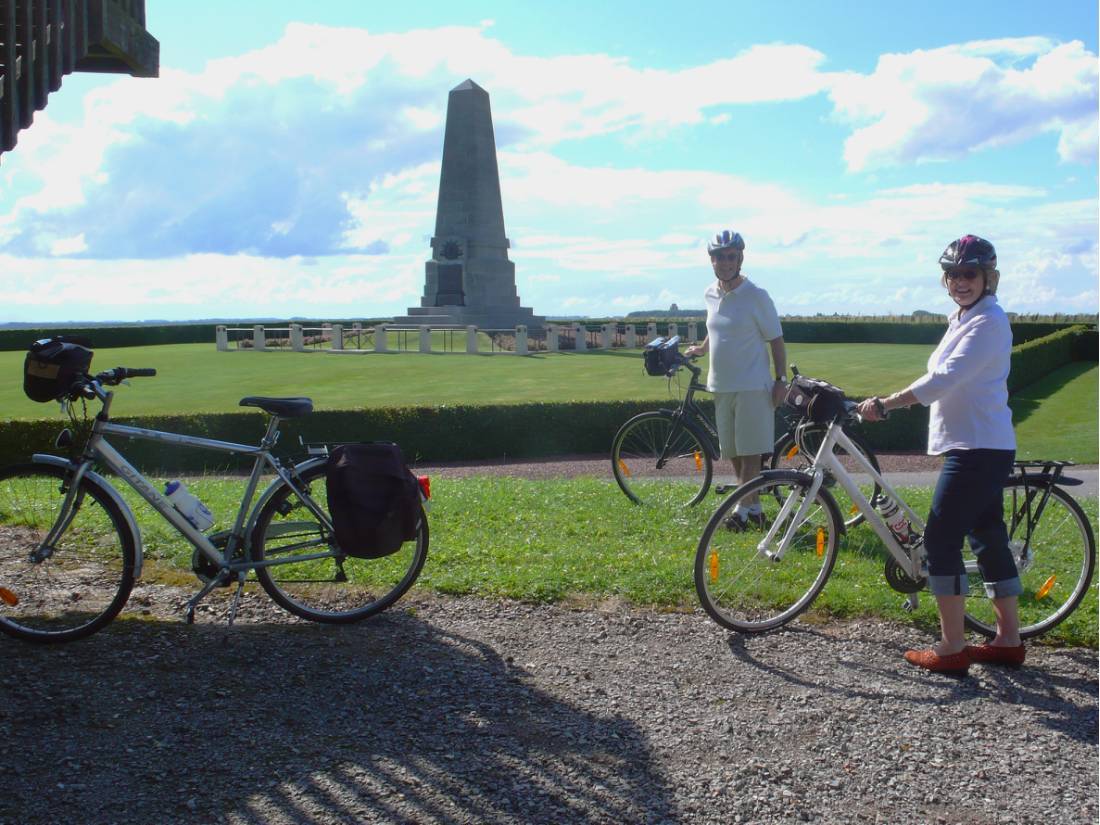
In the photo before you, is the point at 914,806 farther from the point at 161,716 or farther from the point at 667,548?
the point at 667,548

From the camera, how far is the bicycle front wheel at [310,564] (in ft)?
15.4

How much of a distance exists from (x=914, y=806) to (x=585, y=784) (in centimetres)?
104

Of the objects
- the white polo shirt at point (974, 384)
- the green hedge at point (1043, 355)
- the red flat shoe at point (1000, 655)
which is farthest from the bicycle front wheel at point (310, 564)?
the green hedge at point (1043, 355)

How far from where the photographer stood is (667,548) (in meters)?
6.16

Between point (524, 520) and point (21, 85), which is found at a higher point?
point (21, 85)

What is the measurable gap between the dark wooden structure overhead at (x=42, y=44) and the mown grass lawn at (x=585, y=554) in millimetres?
2680

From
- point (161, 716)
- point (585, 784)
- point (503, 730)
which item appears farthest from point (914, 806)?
point (161, 716)

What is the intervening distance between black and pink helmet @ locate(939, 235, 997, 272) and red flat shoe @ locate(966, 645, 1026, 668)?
168cm

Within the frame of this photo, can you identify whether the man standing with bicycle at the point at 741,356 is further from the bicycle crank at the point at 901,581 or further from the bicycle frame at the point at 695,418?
the bicycle crank at the point at 901,581

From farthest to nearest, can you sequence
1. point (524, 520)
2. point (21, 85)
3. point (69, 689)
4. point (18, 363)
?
point (18, 363) < point (524, 520) < point (21, 85) < point (69, 689)

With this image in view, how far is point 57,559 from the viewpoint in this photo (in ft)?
15.2

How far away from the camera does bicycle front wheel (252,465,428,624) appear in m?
4.68

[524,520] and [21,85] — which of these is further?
[524,520]

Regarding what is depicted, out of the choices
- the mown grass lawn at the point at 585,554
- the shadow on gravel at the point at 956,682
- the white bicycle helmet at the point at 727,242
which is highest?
the white bicycle helmet at the point at 727,242
